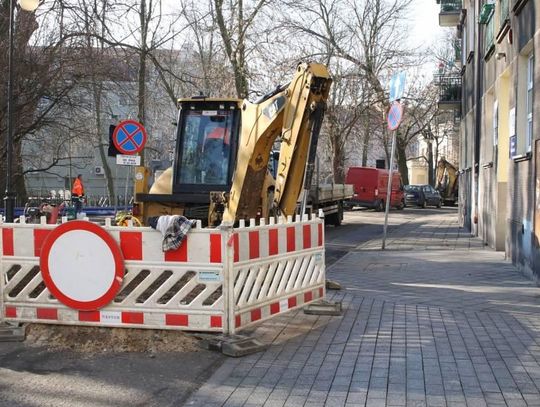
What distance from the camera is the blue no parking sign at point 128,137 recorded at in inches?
533

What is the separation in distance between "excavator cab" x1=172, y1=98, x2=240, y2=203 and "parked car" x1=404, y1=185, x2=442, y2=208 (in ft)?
114

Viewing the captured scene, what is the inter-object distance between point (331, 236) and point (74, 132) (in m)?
8.92

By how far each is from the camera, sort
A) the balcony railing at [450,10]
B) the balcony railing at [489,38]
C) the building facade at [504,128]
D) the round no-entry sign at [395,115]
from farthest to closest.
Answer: the balcony railing at [450,10]
the balcony railing at [489,38]
the round no-entry sign at [395,115]
the building facade at [504,128]

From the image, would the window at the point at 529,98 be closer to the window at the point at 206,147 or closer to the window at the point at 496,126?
the window at the point at 496,126

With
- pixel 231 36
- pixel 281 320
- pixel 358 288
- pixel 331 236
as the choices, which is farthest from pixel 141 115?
pixel 281 320

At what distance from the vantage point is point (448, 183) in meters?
50.2

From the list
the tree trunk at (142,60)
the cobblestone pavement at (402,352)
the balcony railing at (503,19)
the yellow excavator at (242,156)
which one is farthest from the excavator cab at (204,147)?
the tree trunk at (142,60)

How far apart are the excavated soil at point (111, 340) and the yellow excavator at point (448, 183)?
45.8m

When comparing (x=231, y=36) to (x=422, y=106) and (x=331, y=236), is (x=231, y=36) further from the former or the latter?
(x=422, y=106)

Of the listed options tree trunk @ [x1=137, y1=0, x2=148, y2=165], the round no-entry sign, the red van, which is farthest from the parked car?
the round no-entry sign

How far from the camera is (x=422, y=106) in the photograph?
49.2 meters

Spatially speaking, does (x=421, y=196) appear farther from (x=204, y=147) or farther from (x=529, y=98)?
(x=204, y=147)

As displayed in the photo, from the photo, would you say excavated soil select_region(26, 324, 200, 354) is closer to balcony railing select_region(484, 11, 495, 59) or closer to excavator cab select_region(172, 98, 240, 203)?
excavator cab select_region(172, 98, 240, 203)

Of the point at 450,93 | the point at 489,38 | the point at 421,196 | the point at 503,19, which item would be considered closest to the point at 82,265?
the point at 503,19
